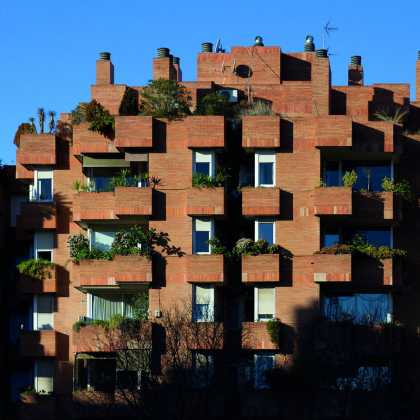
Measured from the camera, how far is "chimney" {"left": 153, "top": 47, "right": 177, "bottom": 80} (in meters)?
87.6

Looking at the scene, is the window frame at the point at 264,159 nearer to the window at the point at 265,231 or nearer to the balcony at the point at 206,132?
the window at the point at 265,231

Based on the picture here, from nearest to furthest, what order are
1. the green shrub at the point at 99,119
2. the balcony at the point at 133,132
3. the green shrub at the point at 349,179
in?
the green shrub at the point at 349,179 → the balcony at the point at 133,132 → the green shrub at the point at 99,119

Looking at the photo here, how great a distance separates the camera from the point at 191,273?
81.2m

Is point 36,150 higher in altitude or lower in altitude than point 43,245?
higher

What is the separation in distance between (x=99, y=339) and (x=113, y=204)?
6.39 m

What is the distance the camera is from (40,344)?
84062 millimetres

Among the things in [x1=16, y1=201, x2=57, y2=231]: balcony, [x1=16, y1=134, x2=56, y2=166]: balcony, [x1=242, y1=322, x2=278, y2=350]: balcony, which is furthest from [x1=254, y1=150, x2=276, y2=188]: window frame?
[x1=16, y1=201, x2=57, y2=231]: balcony

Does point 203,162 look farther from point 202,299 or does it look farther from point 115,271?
point 115,271

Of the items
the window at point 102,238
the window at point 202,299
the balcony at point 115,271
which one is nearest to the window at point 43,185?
the window at point 102,238

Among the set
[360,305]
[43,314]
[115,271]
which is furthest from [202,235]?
[43,314]

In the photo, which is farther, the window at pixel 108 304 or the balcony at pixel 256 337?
the window at pixel 108 304

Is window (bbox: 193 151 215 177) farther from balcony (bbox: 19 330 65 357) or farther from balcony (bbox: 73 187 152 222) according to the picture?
balcony (bbox: 19 330 65 357)

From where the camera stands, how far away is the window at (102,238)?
278 ft

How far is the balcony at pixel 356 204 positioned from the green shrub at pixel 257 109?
14.9ft
